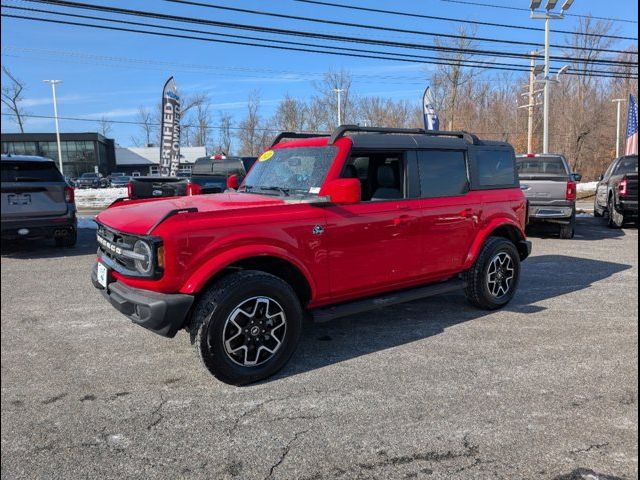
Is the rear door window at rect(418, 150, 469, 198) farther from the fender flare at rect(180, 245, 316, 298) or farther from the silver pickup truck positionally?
the silver pickup truck

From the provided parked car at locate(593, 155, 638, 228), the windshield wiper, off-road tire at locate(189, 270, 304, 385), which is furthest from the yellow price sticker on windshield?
parked car at locate(593, 155, 638, 228)

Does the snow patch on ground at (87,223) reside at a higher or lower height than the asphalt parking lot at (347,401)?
higher

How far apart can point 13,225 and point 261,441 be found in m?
2.46

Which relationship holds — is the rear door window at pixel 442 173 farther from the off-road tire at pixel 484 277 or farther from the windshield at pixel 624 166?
the windshield at pixel 624 166

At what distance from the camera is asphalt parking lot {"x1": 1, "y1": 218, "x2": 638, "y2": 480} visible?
2535mm

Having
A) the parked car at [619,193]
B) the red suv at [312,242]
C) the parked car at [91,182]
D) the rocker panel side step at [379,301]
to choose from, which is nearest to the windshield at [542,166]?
the parked car at [619,193]

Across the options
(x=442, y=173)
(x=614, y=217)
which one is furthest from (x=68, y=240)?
A: (x=614, y=217)

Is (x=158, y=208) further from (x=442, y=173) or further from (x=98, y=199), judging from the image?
(x=98, y=199)

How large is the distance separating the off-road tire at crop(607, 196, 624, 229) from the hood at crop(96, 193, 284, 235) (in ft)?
37.9

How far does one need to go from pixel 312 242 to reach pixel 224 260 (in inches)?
30.0

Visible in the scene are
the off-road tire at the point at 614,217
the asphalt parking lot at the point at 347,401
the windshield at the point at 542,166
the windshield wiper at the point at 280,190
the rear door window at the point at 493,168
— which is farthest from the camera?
the off-road tire at the point at 614,217

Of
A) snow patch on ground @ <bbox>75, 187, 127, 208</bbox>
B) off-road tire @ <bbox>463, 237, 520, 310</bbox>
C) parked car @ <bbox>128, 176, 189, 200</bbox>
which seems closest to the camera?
off-road tire @ <bbox>463, 237, 520, 310</bbox>

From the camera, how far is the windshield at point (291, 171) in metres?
4.27

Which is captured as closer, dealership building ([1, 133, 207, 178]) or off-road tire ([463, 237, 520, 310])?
off-road tire ([463, 237, 520, 310])
